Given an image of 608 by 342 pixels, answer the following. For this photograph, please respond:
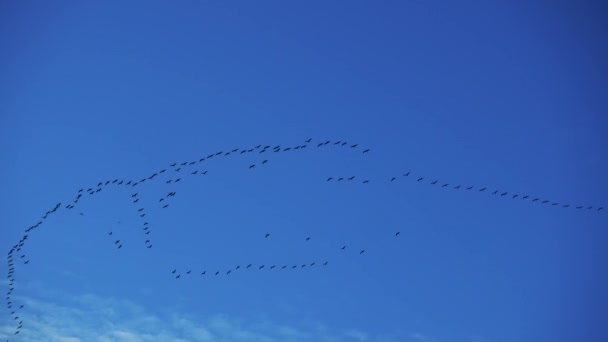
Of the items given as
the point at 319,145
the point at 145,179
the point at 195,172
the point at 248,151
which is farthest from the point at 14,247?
the point at 319,145

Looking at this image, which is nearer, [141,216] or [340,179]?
[340,179]

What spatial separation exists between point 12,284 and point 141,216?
37.6 ft

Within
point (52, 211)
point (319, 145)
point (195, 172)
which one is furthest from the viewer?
point (52, 211)

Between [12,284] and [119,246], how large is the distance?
922cm

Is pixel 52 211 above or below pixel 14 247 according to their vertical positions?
above

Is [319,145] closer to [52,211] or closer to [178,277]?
[178,277]

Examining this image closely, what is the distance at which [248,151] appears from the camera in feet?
61.9

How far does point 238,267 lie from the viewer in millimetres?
21469

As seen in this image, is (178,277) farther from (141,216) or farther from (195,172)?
(195,172)

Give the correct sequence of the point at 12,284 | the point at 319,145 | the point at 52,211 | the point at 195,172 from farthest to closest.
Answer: the point at 12,284
the point at 52,211
the point at 195,172
the point at 319,145

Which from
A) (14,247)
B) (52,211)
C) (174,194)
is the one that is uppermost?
(174,194)

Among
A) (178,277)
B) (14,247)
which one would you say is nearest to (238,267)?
(178,277)

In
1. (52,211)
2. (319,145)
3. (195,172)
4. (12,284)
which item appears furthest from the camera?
(12,284)

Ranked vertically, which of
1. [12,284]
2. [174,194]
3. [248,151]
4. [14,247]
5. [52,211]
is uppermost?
[248,151]
